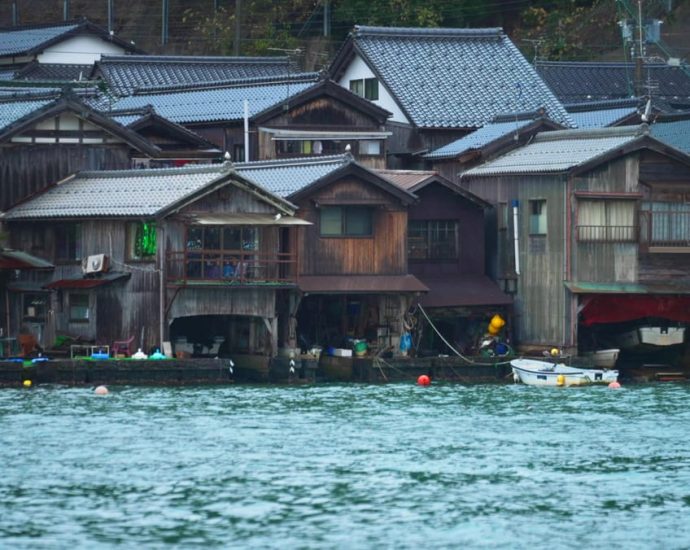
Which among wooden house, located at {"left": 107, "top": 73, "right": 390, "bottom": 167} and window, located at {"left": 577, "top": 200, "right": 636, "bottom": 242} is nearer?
window, located at {"left": 577, "top": 200, "right": 636, "bottom": 242}

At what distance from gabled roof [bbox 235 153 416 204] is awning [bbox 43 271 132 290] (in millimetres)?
5273

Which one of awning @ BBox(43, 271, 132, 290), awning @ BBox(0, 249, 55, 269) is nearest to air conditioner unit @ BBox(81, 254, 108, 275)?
awning @ BBox(43, 271, 132, 290)

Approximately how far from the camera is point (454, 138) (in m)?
62.8

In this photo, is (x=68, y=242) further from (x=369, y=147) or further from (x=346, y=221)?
(x=369, y=147)

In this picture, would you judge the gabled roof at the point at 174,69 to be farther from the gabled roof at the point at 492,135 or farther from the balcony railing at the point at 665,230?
the balcony railing at the point at 665,230

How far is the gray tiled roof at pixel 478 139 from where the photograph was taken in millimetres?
58406

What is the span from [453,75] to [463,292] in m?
12.4

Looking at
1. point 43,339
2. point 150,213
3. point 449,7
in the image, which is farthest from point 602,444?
point 449,7

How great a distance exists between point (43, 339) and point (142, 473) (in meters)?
18.9

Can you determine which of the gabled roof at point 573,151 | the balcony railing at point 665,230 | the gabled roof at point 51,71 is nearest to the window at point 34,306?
the gabled roof at point 573,151

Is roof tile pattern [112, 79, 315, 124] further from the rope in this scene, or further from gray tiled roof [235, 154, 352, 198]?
the rope

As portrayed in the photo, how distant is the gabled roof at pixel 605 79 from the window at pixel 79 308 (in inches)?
1113

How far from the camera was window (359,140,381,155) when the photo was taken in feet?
203

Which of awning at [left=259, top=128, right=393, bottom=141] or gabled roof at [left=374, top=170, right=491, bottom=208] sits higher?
awning at [left=259, top=128, right=393, bottom=141]
